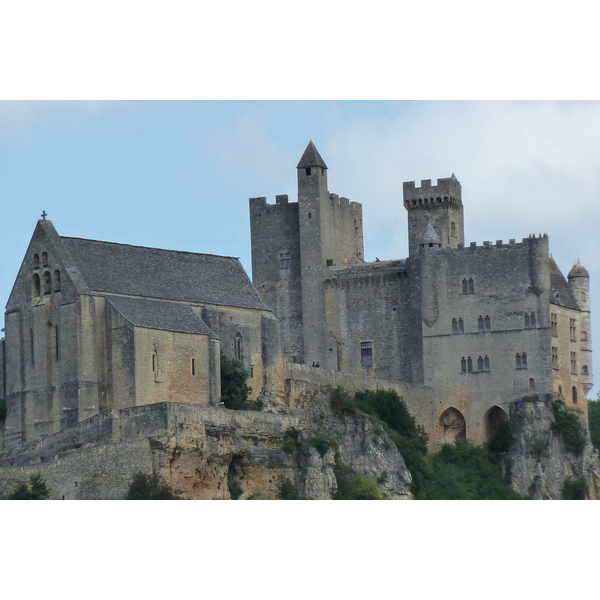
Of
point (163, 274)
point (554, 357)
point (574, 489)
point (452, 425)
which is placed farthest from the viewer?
point (452, 425)

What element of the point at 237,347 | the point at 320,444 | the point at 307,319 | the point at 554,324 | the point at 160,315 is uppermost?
the point at 307,319

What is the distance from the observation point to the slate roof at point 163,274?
345 feet

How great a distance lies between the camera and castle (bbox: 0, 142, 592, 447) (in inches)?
4033

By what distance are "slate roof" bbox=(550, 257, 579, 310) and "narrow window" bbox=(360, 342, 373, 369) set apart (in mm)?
10017

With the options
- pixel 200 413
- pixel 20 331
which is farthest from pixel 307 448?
pixel 20 331

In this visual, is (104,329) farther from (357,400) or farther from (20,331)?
(357,400)

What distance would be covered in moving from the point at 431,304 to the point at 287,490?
794 inches

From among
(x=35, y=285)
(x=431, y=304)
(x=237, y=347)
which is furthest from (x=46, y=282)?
(x=431, y=304)

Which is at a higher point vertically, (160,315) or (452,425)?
(160,315)

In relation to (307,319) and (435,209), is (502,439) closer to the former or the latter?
(307,319)

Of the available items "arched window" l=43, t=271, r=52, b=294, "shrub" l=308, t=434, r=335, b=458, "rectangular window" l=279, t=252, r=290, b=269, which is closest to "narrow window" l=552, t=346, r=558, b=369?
"rectangular window" l=279, t=252, r=290, b=269

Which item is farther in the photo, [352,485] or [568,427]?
[568,427]

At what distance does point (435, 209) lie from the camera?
120375mm

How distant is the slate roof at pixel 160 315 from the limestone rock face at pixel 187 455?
514cm
